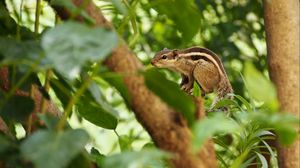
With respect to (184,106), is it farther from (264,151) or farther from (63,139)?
(264,151)

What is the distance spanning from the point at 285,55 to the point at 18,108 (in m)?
0.53

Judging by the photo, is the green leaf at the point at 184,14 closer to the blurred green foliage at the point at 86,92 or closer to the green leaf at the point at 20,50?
the blurred green foliage at the point at 86,92

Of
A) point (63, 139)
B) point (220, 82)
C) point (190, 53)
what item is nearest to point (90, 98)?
point (63, 139)

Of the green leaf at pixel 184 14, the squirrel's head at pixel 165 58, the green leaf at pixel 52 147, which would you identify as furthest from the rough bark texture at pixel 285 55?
the squirrel's head at pixel 165 58

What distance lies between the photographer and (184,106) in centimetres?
79

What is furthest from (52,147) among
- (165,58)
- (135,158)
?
(165,58)

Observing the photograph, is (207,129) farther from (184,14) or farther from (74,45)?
(184,14)

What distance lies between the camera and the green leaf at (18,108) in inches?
35.7

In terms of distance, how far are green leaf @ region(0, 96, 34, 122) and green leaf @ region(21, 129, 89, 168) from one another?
7.2 inches

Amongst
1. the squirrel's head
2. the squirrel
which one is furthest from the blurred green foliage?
the squirrel's head

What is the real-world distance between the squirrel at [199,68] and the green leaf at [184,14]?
1032 millimetres

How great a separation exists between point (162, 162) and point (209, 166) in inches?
12.2

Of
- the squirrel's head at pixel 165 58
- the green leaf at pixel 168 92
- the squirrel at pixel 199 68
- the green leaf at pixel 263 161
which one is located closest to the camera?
the green leaf at pixel 168 92

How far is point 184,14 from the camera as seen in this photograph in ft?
2.97
